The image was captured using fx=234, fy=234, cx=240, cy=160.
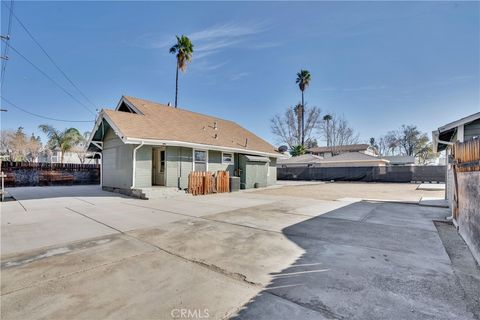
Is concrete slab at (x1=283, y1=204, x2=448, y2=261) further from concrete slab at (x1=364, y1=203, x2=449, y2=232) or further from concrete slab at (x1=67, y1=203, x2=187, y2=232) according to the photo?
concrete slab at (x1=67, y1=203, x2=187, y2=232)

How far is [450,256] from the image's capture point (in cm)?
376

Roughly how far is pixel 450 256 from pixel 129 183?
1186cm

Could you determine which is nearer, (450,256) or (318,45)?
(450,256)

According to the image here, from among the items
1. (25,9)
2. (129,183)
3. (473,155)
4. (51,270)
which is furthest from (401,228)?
(25,9)

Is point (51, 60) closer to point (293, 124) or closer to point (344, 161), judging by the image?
point (344, 161)

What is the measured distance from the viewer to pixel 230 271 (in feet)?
10.2

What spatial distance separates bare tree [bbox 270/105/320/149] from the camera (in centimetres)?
4138

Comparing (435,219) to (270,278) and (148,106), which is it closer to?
(270,278)

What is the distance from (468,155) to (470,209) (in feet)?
3.29

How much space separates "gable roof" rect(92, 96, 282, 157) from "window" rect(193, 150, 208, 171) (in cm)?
62

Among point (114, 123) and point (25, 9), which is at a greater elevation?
point (25, 9)

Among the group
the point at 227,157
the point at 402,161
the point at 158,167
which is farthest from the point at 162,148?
the point at 402,161

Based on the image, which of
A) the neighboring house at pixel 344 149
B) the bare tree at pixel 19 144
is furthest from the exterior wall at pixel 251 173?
the bare tree at pixel 19 144

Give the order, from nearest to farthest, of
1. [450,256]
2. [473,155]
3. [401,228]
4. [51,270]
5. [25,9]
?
[51,270]
[450,256]
[473,155]
[401,228]
[25,9]
